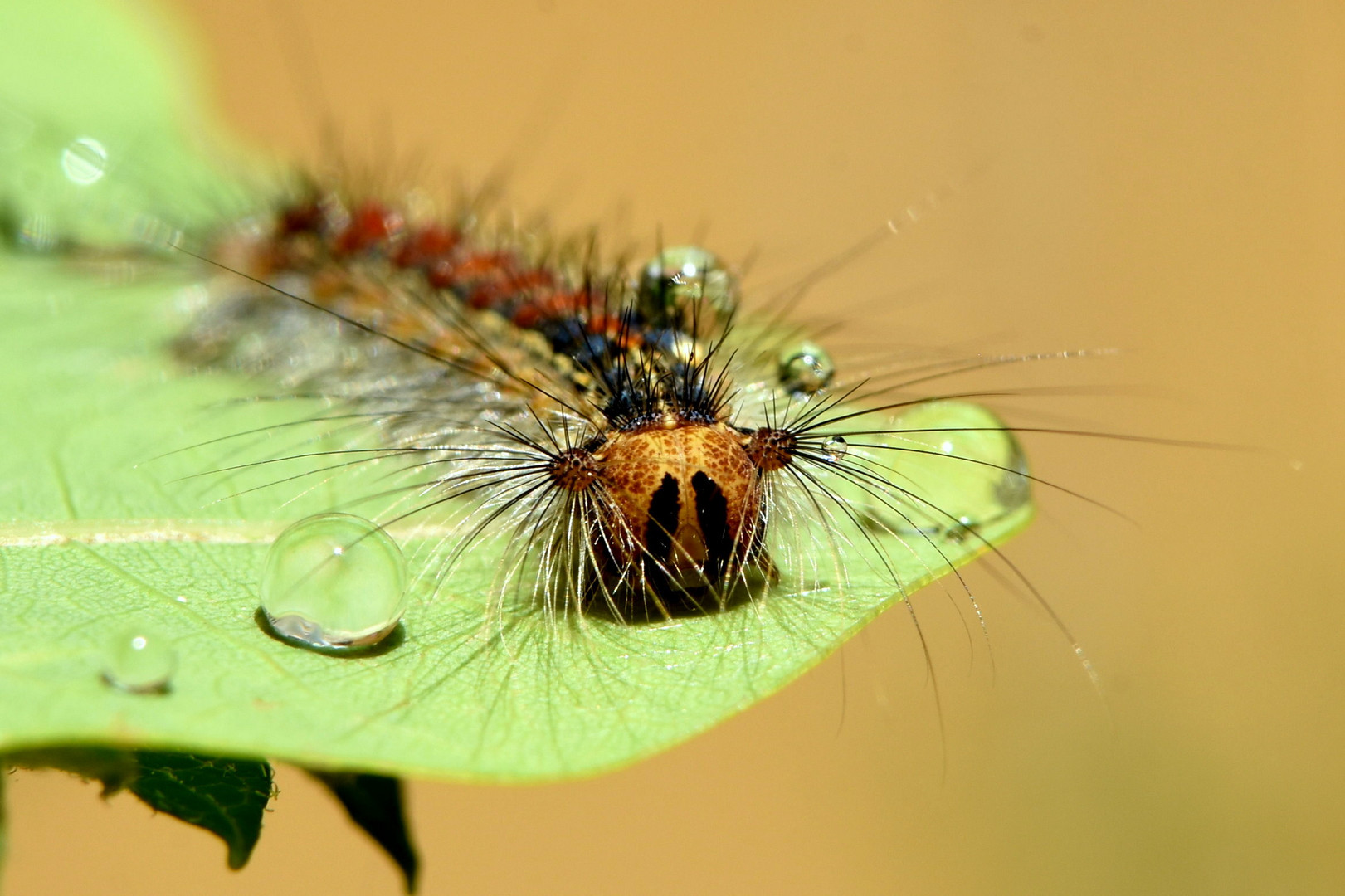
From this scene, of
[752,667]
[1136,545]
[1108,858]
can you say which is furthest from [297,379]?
[1136,545]

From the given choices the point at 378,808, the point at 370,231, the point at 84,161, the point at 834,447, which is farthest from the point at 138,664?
the point at 84,161

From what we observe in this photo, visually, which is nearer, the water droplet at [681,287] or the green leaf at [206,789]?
the green leaf at [206,789]

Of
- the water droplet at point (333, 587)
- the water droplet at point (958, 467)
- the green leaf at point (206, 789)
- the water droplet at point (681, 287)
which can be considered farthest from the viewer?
the water droplet at point (681, 287)

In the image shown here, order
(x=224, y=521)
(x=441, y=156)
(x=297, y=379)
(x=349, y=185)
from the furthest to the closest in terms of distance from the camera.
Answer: (x=441, y=156), (x=349, y=185), (x=297, y=379), (x=224, y=521)

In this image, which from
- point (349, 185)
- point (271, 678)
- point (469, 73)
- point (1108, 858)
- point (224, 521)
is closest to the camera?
point (271, 678)

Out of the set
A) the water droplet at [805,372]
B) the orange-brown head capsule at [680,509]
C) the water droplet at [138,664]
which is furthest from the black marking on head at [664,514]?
the water droplet at [138,664]

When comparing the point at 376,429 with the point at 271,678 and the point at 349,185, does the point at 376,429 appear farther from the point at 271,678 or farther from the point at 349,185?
the point at 349,185

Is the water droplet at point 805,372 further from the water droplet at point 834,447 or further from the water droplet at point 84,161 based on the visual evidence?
the water droplet at point 84,161
